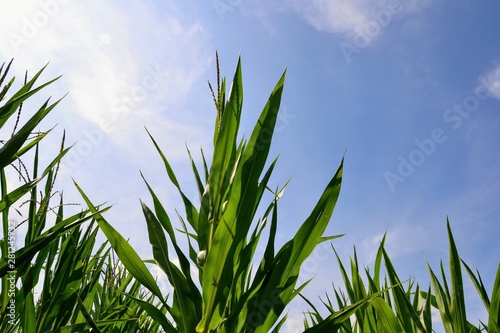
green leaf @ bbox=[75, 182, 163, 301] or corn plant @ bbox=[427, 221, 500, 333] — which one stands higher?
green leaf @ bbox=[75, 182, 163, 301]

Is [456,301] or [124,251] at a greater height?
[124,251]

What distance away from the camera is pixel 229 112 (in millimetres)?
1171

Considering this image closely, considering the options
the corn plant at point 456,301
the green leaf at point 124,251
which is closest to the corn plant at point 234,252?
the green leaf at point 124,251

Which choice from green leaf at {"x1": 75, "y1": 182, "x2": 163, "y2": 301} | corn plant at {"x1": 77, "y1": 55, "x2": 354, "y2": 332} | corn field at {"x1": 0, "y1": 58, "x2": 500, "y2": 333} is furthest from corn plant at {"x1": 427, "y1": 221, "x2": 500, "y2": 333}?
green leaf at {"x1": 75, "y1": 182, "x2": 163, "y2": 301}

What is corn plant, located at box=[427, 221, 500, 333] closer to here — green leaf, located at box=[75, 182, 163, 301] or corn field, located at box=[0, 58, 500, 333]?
corn field, located at box=[0, 58, 500, 333]

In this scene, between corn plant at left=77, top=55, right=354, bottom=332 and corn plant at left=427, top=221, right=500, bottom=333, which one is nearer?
corn plant at left=77, top=55, right=354, bottom=332

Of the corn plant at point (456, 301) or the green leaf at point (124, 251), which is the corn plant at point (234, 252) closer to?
the green leaf at point (124, 251)

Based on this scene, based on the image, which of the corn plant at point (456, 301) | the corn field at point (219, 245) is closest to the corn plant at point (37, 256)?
the corn field at point (219, 245)

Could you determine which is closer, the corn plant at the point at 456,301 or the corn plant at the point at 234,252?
the corn plant at the point at 234,252

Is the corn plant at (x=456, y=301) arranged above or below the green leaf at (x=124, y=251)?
below

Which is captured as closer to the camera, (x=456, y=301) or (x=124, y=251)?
(x=124, y=251)

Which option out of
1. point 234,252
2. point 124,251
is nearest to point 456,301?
point 234,252

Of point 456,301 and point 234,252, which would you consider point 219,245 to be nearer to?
point 234,252

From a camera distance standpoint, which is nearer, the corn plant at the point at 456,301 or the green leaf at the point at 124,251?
the green leaf at the point at 124,251
